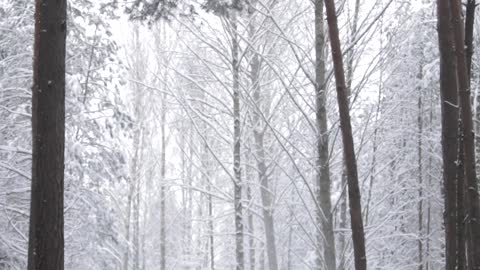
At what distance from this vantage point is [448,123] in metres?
6.00

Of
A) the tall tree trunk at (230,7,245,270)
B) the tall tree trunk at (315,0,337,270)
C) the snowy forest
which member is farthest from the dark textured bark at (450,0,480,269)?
the tall tree trunk at (230,7,245,270)

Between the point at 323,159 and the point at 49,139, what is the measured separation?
12.1 feet

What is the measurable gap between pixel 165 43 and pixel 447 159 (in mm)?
18195

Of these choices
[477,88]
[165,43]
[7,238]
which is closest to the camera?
[7,238]

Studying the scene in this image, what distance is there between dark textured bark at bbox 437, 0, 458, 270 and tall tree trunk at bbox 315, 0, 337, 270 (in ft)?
5.21

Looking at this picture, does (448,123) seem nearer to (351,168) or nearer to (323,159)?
(351,168)

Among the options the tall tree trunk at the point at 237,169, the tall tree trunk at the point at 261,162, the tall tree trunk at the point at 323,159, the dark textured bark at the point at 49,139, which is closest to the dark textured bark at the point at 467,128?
the tall tree trunk at the point at 323,159

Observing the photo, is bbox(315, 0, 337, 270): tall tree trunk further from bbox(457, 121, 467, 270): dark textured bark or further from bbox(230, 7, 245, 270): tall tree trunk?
Answer: bbox(230, 7, 245, 270): tall tree trunk

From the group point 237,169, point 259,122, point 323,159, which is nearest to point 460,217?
point 323,159

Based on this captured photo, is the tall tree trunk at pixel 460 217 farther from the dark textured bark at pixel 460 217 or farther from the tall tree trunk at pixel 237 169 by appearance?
the tall tree trunk at pixel 237 169

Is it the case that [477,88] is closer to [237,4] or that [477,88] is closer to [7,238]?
[237,4]

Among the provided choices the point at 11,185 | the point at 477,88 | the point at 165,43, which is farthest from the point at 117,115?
the point at 165,43

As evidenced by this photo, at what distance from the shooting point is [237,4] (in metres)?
8.64

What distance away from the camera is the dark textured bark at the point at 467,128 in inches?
235
